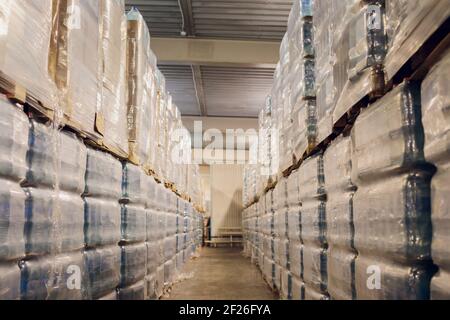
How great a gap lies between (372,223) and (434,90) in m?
0.65

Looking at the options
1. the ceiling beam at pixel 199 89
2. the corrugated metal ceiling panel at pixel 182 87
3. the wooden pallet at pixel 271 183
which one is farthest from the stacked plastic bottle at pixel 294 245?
the corrugated metal ceiling panel at pixel 182 87

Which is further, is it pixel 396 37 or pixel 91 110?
pixel 91 110

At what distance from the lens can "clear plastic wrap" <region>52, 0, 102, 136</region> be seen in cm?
210

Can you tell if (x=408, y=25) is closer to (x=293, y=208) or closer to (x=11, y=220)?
(x=11, y=220)

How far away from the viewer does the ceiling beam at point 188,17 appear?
5.75m

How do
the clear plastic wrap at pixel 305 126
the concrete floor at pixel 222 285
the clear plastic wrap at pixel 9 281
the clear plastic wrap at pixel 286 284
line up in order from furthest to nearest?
1. the concrete floor at pixel 222 285
2. the clear plastic wrap at pixel 286 284
3. the clear plastic wrap at pixel 305 126
4. the clear plastic wrap at pixel 9 281

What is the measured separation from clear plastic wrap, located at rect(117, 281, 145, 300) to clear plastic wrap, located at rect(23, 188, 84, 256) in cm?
96

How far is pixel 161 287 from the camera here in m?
4.70

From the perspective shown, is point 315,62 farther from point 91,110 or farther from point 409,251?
point 409,251

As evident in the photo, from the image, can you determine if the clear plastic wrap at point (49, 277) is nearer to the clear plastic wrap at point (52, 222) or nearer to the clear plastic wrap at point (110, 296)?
the clear plastic wrap at point (52, 222)

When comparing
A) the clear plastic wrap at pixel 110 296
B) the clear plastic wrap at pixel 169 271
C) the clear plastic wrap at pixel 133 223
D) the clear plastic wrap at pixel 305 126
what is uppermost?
the clear plastic wrap at pixel 305 126

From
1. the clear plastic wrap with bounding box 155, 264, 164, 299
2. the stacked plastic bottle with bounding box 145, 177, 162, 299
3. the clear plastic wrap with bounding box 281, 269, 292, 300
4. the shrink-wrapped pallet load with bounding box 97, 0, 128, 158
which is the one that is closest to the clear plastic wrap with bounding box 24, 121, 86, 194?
the shrink-wrapped pallet load with bounding box 97, 0, 128, 158

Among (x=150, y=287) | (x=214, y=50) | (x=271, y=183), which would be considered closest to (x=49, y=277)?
(x=150, y=287)
